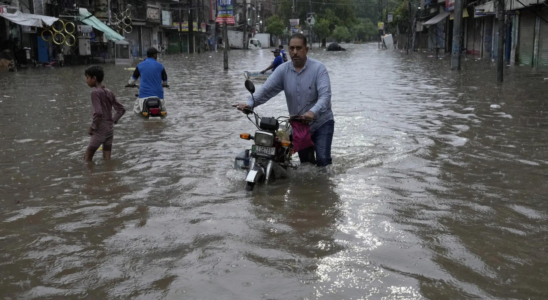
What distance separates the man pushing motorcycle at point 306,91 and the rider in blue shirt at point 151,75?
16.2 ft

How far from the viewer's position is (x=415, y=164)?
7422 millimetres

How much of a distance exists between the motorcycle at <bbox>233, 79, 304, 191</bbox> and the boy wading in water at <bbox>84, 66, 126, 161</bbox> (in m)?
2.14

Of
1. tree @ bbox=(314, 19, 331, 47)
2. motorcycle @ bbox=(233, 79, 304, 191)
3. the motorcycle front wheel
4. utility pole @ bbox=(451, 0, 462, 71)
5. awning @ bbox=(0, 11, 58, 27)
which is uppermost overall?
tree @ bbox=(314, 19, 331, 47)

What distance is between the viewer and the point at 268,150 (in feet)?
20.4

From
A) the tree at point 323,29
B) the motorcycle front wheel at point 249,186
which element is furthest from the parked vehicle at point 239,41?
the motorcycle front wheel at point 249,186

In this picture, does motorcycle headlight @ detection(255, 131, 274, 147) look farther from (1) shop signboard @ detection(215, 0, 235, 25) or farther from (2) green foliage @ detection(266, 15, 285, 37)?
(2) green foliage @ detection(266, 15, 285, 37)

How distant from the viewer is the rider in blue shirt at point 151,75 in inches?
431

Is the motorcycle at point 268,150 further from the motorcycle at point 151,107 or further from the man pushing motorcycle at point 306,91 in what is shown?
the motorcycle at point 151,107

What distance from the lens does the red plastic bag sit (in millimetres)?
6445

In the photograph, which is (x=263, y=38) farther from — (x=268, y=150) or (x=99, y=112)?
(x=268, y=150)

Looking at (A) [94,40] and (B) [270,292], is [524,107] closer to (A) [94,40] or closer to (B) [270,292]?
(B) [270,292]

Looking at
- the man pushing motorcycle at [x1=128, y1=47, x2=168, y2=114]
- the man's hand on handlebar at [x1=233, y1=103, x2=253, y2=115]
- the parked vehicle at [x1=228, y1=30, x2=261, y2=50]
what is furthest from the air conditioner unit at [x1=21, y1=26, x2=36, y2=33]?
the parked vehicle at [x1=228, y1=30, x2=261, y2=50]

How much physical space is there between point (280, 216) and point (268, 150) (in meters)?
1.07

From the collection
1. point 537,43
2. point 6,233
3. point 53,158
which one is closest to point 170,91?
point 53,158
